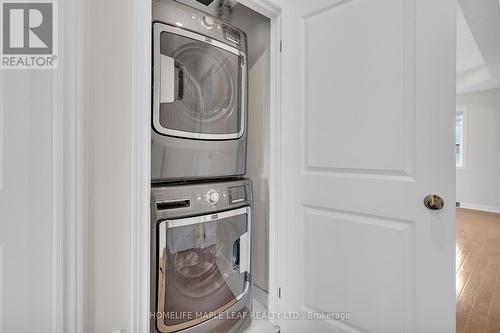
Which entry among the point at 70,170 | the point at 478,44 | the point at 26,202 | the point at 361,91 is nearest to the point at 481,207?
the point at 478,44

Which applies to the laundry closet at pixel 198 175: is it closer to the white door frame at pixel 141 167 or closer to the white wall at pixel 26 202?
the white door frame at pixel 141 167

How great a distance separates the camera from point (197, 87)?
1.36 meters

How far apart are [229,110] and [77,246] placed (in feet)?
3.13

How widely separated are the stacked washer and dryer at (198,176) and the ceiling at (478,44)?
2290 millimetres

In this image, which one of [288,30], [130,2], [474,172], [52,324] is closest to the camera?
[52,324]

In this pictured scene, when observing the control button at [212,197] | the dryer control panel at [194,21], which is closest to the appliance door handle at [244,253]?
the control button at [212,197]

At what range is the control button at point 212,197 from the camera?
1.33 metres

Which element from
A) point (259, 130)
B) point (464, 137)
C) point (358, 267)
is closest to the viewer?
point (358, 267)

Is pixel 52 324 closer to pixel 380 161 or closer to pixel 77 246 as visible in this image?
pixel 77 246

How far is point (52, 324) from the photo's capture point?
95cm

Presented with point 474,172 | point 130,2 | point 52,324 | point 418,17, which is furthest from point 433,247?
point 474,172

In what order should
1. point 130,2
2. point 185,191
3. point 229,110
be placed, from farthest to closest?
point 229,110
point 185,191
point 130,2

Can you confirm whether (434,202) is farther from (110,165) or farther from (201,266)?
(110,165)

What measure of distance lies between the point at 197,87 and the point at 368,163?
0.92m
